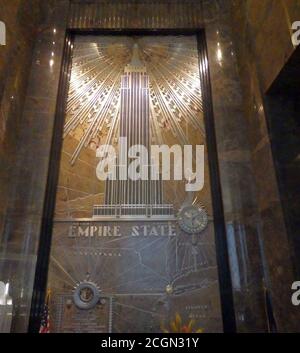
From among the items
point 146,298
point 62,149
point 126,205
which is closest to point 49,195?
point 62,149

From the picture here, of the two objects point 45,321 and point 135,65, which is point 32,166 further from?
point 135,65

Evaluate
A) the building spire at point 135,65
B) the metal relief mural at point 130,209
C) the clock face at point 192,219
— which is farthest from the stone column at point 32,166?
the clock face at point 192,219

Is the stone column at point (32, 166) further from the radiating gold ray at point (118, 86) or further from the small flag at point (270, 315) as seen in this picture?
the small flag at point (270, 315)

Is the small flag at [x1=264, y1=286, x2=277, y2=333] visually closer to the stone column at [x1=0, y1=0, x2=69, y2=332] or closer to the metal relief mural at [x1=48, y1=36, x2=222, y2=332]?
the metal relief mural at [x1=48, y1=36, x2=222, y2=332]

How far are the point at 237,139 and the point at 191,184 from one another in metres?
0.78

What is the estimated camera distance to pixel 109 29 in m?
4.41

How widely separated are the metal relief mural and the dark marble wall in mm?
597

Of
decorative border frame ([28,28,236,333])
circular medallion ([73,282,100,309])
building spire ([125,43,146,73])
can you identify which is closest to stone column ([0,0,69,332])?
decorative border frame ([28,28,236,333])

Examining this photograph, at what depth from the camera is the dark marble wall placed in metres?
2.79

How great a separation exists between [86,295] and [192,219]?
140 cm

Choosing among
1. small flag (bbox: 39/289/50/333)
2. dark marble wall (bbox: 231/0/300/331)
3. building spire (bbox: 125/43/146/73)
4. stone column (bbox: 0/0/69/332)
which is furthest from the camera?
building spire (bbox: 125/43/146/73)

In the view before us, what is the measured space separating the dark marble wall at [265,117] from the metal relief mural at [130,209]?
597mm

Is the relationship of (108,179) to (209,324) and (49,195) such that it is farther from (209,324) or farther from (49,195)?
(209,324)

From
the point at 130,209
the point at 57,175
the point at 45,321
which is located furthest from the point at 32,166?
the point at 45,321
